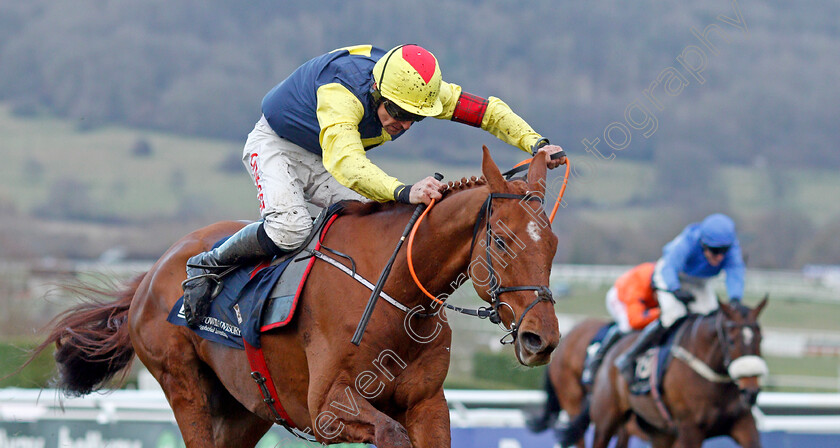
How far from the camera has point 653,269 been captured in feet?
28.8

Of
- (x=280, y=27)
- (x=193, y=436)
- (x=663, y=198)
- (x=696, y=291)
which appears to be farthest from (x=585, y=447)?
(x=280, y=27)

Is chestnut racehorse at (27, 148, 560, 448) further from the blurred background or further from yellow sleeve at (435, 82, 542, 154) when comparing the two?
the blurred background

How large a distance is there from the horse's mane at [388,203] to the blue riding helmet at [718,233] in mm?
4524

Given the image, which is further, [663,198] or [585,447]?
[663,198]

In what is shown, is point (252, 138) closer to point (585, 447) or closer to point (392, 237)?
point (392, 237)

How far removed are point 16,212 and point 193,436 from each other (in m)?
37.9

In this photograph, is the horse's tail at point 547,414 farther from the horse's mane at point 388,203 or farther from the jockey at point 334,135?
the horse's mane at point 388,203

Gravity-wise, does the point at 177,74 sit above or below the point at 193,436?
below

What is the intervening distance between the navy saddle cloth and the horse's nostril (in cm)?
103

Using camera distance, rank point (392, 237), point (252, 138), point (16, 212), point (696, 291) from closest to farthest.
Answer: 1. point (392, 237)
2. point (252, 138)
3. point (696, 291)
4. point (16, 212)

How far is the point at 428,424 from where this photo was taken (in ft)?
11.0

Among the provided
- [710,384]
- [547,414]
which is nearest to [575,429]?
[547,414]

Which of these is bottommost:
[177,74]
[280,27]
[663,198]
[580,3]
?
[177,74]

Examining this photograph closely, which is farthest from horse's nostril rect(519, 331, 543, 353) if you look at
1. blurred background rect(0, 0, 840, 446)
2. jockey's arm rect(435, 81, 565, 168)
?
blurred background rect(0, 0, 840, 446)
